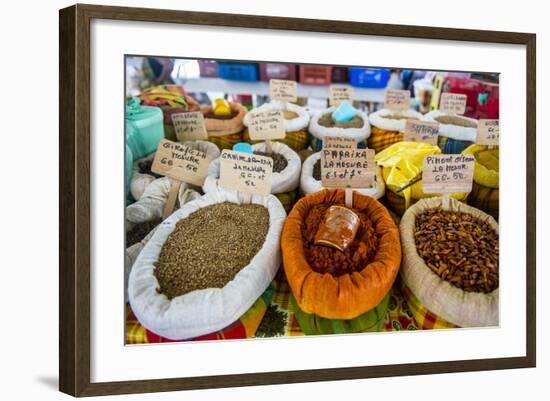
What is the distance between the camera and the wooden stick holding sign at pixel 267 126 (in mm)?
1764

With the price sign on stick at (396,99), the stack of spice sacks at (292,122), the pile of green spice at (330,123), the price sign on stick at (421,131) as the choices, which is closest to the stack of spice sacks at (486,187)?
the price sign on stick at (421,131)

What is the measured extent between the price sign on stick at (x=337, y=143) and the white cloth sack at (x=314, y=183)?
1.8 inches

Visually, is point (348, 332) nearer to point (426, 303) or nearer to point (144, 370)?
point (426, 303)

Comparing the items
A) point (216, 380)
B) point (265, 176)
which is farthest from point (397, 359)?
point (265, 176)

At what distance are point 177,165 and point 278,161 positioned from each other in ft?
0.95

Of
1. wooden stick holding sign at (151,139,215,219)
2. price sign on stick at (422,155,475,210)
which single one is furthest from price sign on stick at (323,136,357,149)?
wooden stick holding sign at (151,139,215,219)

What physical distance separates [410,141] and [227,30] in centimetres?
65

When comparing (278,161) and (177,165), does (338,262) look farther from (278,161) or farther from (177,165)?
(177,165)

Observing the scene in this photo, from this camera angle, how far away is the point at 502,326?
1845 mm

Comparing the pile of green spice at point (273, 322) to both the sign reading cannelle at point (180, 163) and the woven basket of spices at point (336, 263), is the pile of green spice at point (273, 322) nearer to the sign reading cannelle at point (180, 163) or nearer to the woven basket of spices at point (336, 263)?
the woven basket of spices at point (336, 263)

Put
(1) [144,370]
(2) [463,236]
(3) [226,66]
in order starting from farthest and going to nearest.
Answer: (2) [463,236], (3) [226,66], (1) [144,370]

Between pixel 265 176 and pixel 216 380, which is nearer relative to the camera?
pixel 216 380

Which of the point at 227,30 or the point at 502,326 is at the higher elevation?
the point at 227,30

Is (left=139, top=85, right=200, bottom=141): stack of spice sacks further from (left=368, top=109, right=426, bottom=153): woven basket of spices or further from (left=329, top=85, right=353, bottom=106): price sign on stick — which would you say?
(left=368, top=109, right=426, bottom=153): woven basket of spices
